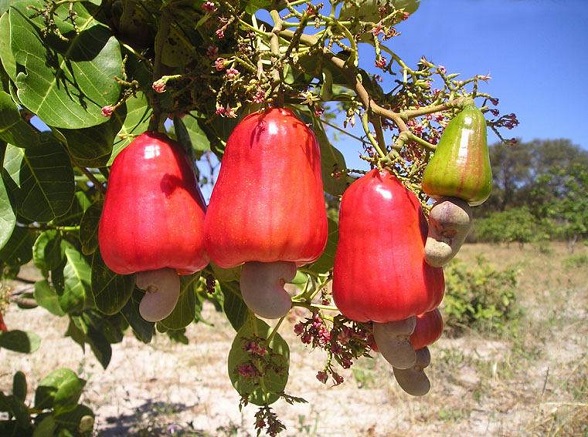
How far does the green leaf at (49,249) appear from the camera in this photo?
1.34 meters

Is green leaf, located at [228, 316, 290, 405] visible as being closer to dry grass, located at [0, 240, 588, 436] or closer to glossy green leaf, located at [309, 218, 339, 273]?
glossy green leaf, located at [309, 218, 339, 273]

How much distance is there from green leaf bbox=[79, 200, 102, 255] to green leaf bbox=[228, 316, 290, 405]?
280 mm

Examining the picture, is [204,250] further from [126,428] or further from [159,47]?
[126,428]

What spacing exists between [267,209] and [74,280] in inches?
34.0

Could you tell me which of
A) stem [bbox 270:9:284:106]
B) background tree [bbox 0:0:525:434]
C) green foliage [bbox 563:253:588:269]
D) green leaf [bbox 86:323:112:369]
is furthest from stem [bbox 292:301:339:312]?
green foliage [bbox 563:253:588:269]

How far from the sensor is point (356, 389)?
4.66m

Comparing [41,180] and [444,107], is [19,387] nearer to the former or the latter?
[41,180]

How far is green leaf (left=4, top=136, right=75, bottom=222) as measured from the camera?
0.81 meters

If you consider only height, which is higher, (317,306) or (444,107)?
(444,107)

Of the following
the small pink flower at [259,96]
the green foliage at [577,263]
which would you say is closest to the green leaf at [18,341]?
the small pink flower at [259,96]

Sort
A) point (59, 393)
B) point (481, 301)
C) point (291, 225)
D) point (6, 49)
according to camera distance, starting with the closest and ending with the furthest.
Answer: point (291, 225), point (6, 49), point (59, 393), point (481, 301)

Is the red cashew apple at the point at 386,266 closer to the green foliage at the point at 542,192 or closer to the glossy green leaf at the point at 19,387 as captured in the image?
the glossy green leaf at the point at 19,387

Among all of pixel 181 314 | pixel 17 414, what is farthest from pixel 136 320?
pixel 17 414

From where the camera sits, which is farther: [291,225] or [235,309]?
[235,309]
